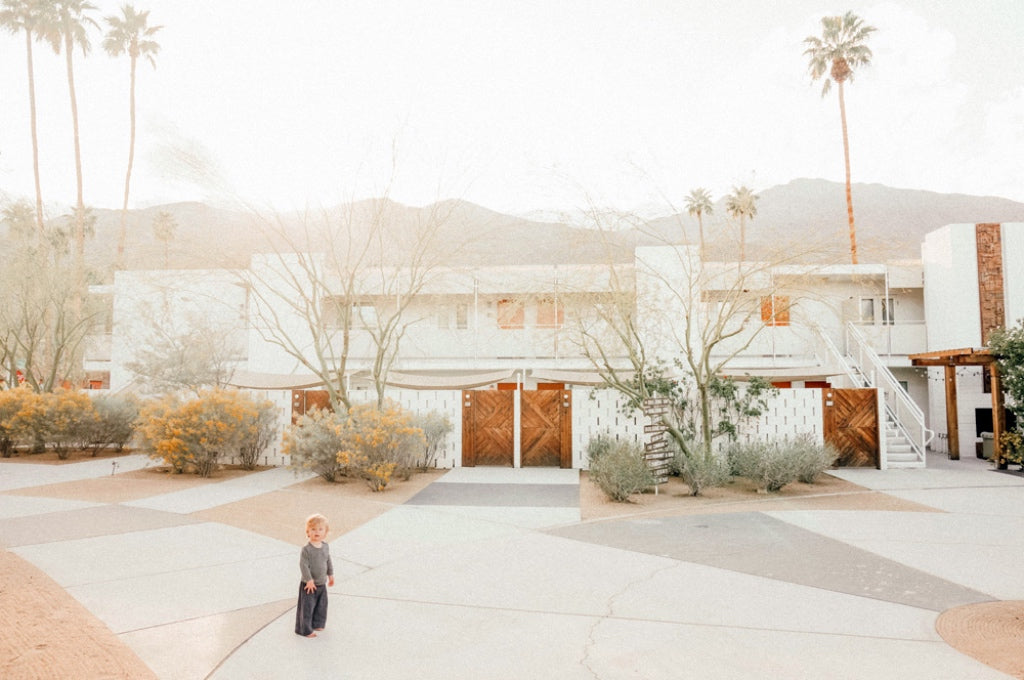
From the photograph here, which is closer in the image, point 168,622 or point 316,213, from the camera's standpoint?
point 168,622

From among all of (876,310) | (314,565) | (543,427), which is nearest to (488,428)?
(543,427)

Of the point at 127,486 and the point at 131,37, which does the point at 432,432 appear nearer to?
the point at 127,486

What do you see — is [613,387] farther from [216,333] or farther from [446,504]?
[216,333]

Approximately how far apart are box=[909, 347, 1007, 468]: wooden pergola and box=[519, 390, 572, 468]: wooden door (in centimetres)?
967

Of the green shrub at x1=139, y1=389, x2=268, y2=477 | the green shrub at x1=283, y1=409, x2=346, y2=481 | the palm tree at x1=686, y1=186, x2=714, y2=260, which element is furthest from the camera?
the palm tree at x1=686, y1=186, x2=714, y2=260

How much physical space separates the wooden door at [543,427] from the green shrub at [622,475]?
327 cm

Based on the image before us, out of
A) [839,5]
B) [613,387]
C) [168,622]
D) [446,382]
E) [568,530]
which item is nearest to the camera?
[168,622]

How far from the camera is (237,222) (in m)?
15.4

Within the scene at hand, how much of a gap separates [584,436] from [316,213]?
314 inches

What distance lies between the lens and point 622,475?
10.8 meters

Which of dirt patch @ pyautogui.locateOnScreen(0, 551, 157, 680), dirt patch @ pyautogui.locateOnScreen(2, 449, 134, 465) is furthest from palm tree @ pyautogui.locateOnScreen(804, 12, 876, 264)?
dirt patch @ pyautogui.locateOnScreen(0, 551, 157, 680)

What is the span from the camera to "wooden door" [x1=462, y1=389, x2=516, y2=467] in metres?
15.3

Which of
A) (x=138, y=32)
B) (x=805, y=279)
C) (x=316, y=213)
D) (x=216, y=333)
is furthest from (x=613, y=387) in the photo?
(x=138, y=32)

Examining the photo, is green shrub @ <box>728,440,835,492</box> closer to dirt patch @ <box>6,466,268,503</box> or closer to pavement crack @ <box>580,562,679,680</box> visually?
pavement crack @ <box>580,562,679,680</box>
